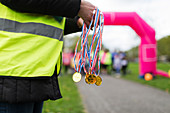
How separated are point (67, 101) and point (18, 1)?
364 cm

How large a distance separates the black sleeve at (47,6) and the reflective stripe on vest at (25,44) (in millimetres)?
61

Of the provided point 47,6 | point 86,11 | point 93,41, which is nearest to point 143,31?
point 93,41

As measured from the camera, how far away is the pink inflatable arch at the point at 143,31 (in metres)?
1.96

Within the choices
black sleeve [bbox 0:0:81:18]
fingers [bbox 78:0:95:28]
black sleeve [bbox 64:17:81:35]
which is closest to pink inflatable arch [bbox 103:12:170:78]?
black sleeve [bbox 64:17:81:35]

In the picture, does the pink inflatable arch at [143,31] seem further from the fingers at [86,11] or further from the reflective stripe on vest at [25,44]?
the reflective stripe on vest at [25,44]

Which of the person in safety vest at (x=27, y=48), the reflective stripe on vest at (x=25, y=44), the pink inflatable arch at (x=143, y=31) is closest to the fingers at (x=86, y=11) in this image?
the person in safety vest at (x=27, y=48)

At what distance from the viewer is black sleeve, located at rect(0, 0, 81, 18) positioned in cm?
92

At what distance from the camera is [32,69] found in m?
0.98

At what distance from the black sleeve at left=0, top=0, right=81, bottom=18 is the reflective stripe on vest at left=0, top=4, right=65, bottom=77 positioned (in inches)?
2.4

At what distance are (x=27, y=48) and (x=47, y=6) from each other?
0.25 m

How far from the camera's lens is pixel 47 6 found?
94cm

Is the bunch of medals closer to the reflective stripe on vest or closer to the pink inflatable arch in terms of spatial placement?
the reflective stripe on vest

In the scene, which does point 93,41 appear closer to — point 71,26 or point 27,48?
point 71,26

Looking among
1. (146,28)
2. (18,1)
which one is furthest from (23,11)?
(146,28)
